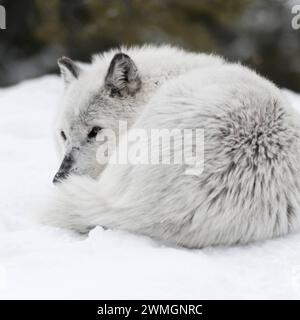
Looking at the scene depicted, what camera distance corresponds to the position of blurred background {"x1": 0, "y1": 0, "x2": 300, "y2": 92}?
9.73 meters

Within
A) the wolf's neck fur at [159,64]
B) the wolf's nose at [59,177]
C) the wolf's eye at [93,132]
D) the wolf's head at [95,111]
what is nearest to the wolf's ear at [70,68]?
the wolf's neck fur at [159,64]

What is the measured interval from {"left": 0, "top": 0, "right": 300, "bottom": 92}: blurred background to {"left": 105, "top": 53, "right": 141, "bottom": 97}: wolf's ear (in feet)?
18.4

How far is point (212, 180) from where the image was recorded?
3.39 m

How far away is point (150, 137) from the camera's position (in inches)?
140

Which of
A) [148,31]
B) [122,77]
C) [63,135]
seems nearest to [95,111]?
[122,77]

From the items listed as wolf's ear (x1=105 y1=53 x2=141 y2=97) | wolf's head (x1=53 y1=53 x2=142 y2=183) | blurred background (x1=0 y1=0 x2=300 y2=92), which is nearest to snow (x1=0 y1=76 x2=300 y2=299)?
wolf's head (x1=53 y1=53 x2=142 y2=183)

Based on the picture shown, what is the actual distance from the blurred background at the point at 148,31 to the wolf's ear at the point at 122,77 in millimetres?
5606

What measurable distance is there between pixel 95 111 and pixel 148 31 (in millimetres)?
5875

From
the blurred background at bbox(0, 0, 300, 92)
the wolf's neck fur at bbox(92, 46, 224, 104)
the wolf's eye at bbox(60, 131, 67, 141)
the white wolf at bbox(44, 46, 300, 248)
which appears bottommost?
the white wolf at bbox(44, 46, 300, 248)

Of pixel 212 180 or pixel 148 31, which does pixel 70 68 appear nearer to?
pixel 212 180

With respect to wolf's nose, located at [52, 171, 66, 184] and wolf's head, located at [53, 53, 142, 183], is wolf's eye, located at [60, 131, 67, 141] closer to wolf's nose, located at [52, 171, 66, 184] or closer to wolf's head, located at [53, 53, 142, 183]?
wolf's head, located at [53, 53, 142, 183]

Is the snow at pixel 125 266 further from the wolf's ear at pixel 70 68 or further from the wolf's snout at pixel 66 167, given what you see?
the wolf's ear at pixel 70 68

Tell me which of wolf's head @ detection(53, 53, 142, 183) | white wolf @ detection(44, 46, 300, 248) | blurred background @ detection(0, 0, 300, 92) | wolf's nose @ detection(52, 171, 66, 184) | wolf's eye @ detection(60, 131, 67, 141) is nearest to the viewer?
white wolf @ detection(44, 46, 300, 248)
